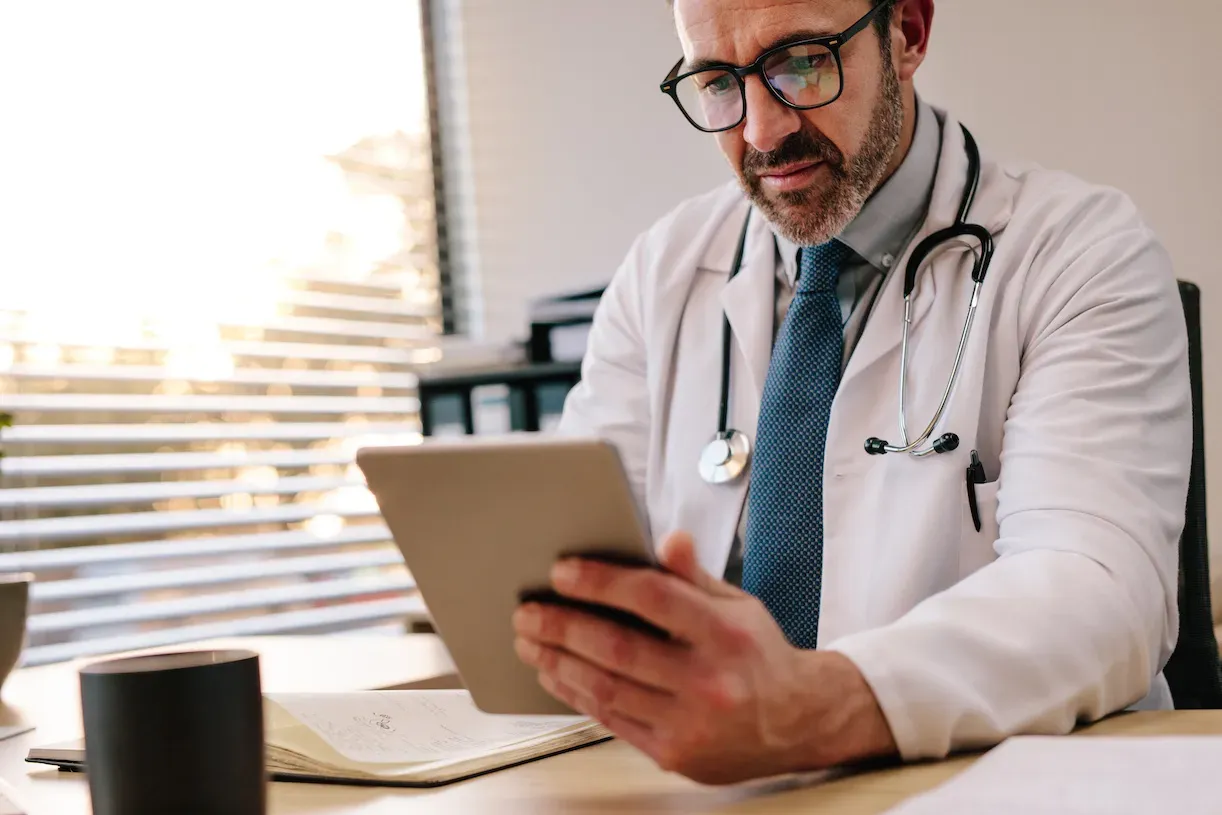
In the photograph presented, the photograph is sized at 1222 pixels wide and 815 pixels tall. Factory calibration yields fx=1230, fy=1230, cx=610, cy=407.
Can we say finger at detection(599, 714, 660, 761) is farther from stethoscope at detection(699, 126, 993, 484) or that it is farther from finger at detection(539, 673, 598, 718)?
stethoscope at detection(699, 126, 993, 484)

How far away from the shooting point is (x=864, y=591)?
4.28 feet

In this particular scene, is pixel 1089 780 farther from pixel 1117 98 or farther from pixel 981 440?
pixel 1117 98

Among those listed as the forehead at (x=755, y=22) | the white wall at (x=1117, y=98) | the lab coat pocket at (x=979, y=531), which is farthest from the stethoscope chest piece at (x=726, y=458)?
the white wall at (x=1117, y=98)

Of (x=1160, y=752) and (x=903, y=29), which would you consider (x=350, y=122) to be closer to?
(x=903, y=29)

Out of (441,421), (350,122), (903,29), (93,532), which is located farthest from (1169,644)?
(350,122)

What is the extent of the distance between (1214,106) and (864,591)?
5.19 ft

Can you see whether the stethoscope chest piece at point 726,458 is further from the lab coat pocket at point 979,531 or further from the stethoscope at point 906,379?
the lab coat pocket at point 979,531

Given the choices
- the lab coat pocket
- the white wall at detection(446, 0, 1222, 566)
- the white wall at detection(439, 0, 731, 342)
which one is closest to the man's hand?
the lab coat pocket

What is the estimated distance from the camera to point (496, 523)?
0.70 m

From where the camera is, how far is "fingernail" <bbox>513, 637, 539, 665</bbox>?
750 millimetres

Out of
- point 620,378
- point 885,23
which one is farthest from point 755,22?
point 620,378

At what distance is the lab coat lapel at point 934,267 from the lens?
137 centimetres

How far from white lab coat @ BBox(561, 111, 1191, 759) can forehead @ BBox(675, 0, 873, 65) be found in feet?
0.72

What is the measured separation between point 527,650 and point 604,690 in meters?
0.06
